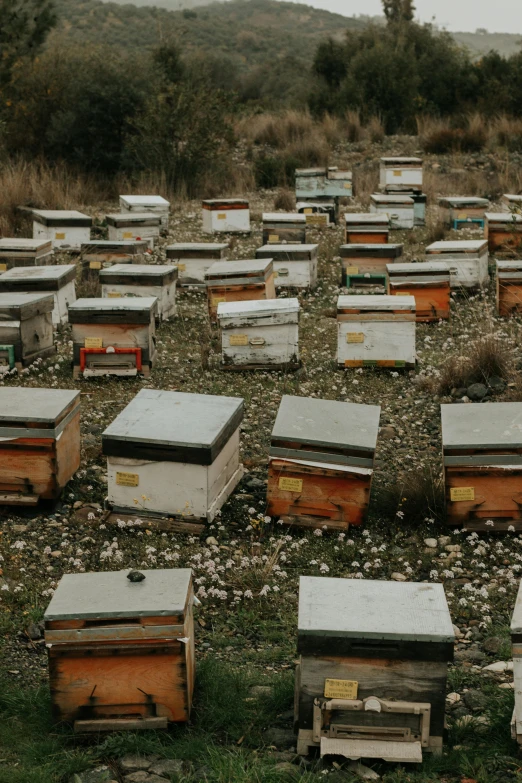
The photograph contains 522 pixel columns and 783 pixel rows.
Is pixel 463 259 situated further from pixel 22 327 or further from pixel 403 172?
pixel 403 172

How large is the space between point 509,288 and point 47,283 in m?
5.01

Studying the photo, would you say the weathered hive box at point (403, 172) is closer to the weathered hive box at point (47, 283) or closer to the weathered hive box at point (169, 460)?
the weathered hive box at point (47, 283)

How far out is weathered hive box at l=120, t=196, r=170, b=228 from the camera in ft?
46.1

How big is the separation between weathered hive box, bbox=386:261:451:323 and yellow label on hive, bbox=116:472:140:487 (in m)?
5.13

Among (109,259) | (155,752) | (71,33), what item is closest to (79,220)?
(109,259)

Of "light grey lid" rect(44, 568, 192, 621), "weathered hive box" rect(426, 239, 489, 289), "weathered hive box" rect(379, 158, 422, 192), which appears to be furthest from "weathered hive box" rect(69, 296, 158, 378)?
"weathered hive box" rect(379, 158, 422, 192)

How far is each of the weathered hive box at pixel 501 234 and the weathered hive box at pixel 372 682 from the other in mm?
9732

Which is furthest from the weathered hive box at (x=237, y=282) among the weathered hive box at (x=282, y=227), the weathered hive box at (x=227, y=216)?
the weathered hive box at (x=227, y=216)

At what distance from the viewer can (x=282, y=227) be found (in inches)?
506

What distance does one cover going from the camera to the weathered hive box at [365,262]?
38.4ft

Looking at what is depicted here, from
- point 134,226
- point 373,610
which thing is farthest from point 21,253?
point 373,610

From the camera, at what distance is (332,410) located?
6066 mm

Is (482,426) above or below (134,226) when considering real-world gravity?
below

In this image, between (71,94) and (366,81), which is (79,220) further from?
(366,81)
